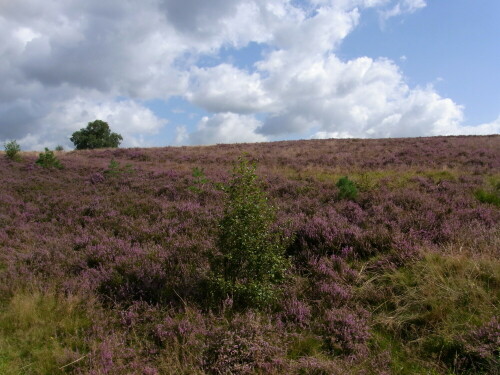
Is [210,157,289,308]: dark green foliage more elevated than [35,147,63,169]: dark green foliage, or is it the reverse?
[35,147,63,169]: dark green foliage

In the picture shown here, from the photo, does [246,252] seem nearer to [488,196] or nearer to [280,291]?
[280,291]

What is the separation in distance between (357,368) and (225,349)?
159 cm

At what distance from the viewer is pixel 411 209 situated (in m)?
8.44

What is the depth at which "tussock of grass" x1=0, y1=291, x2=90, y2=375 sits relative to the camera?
414cm

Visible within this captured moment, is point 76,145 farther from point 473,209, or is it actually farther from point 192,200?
point 473,209

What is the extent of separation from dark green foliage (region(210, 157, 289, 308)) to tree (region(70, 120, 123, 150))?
63295 millimetres

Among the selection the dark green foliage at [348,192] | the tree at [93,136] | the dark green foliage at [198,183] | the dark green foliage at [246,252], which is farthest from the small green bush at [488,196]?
the tree at [93,136]

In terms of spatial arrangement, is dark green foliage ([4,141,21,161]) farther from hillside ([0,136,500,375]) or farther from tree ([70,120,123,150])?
tree ([70,120,123,150])

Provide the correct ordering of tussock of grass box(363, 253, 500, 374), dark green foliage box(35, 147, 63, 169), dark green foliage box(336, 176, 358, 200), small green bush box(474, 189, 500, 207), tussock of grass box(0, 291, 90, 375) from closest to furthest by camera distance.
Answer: tussock of grass box(363, 253, 500, 374) < tussock of grass box(0, 291, 90, 375) < small green bush box(474, 189, 500, 207) < dark green foliage box(336, 176, 358, 200) < dark green foliage box(35, 147, 63, 169)

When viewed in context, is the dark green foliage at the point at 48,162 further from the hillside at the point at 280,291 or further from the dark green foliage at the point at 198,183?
the dark green foliage at the point at 198,183

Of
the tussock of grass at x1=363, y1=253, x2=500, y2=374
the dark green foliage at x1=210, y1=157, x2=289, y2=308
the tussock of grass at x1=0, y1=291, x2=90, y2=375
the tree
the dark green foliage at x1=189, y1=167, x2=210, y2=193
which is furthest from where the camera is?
the tree

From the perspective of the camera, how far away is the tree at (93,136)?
202ft

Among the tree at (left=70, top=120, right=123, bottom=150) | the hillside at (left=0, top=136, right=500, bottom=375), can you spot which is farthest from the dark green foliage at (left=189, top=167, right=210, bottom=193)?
the tree at (left=70, top=120, right=123, bottom=150)

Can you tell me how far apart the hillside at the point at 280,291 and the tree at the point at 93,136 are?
56114 millimetres
